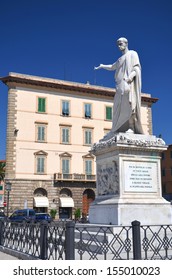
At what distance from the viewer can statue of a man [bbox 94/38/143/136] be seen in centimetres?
1084

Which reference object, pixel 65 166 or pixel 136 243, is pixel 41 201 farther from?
pixel 136 243

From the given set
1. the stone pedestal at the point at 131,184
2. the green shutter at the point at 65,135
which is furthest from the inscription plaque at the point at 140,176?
the green shutter at the point at 65,135

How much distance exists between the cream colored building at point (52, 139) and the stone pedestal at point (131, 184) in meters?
27.8

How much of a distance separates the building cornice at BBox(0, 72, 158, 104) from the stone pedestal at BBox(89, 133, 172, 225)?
→ 29.6m

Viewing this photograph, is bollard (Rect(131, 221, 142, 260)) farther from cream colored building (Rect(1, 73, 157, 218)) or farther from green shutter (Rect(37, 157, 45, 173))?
green shutter (Rect(37, 157, 45, 173))

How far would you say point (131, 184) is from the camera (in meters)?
10.1

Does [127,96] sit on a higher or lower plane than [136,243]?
higher

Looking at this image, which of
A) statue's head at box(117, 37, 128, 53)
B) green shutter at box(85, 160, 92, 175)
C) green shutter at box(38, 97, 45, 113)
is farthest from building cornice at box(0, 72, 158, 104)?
statue's head at box(117, 37, 128, 53)

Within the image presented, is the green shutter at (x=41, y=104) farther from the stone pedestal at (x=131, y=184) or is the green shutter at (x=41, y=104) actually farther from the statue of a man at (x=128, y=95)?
the stone pedestal at (x=131, y=184)

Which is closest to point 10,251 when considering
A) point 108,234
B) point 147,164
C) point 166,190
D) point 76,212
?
point 108,234

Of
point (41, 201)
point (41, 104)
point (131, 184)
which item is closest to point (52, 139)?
point (41, 104)

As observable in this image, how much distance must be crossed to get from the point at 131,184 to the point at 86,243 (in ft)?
8.53

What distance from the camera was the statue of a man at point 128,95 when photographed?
1084 cm

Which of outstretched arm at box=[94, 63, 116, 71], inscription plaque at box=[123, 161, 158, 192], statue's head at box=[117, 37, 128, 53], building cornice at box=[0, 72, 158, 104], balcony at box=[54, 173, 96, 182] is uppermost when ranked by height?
building cornice at box=[0, 72, 158, 104]
